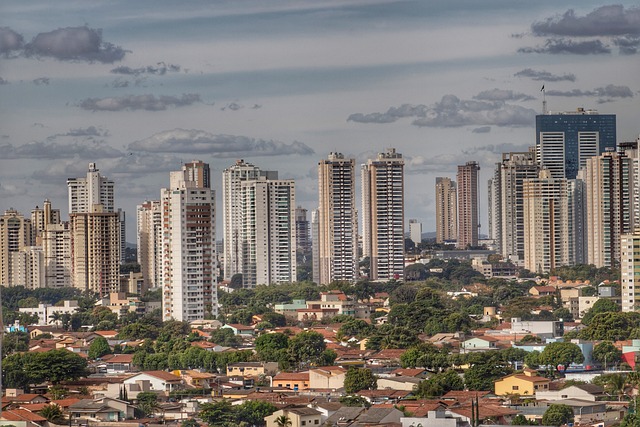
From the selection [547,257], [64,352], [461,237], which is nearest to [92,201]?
[547,257]

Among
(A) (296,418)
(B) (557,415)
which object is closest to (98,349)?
(A) (296,418)

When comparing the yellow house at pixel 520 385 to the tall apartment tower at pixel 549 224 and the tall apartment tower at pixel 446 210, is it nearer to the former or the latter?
the tall apartment tower at pixel 549 224

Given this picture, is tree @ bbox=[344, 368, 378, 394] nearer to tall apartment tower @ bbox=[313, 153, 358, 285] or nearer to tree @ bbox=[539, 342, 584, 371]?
tree @ bbox=[539, 342, 584, 371]

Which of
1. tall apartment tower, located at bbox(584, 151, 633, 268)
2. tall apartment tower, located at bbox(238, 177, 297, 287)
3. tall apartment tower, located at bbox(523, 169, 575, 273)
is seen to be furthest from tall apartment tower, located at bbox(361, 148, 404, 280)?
tall apartment tower, located at bbox(584, 151, 633, 268)

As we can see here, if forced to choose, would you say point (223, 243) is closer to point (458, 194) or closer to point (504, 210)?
point (504, 210)

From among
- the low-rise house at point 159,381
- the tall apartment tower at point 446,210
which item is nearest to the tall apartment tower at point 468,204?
the tall apartment tower at point 446,210

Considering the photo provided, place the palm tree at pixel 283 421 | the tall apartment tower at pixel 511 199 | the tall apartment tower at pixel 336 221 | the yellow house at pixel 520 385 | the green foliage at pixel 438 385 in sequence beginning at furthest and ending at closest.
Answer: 1. the tall apartment tower at pixel 511 199
2. the tall apartment tower at pixel 336 221
3. the yellow house at pixel 520 385
4. the green foliage at pixel 438 385
5. the palm tree at pixel 283 421
